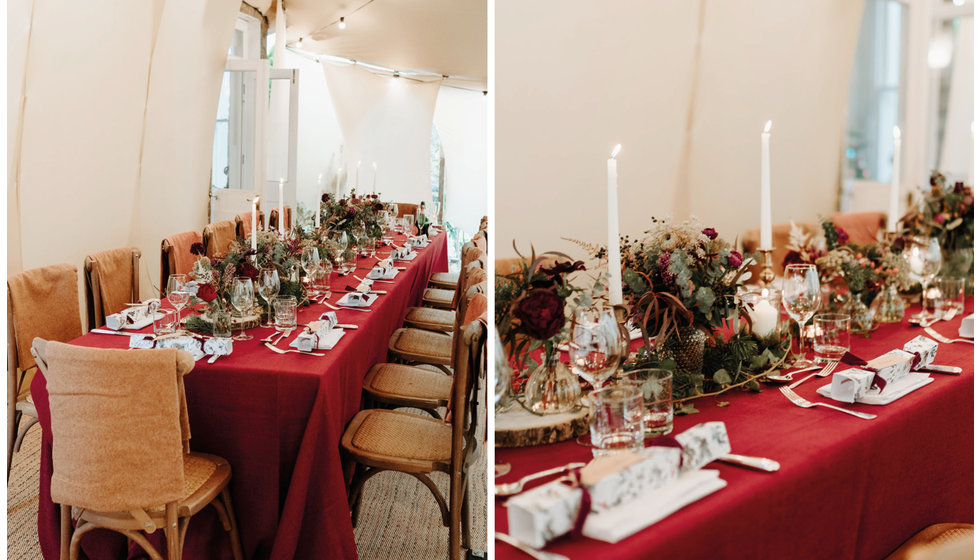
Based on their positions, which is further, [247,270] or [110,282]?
[110,282]

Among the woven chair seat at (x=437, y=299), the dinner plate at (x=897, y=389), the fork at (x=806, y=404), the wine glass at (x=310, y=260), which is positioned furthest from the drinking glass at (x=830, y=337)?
the woven chair seat at (x=437, y=299)

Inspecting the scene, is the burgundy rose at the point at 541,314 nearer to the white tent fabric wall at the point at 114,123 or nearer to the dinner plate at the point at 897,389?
the dinner plate at the point at 897,389

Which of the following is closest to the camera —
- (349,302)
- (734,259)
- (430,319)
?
(734,259)

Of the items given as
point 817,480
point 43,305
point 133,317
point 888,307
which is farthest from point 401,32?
point 888,307

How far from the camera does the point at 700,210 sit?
312 cm

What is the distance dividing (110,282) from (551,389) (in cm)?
183

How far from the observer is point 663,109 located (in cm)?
277

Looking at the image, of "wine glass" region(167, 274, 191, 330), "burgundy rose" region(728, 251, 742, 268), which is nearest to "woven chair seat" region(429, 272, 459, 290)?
"wine glass" region(167, 274, 191, 330)

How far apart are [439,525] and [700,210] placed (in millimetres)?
1823

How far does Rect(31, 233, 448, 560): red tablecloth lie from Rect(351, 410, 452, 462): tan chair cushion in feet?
0.46

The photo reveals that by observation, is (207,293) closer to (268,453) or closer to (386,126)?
(268,453)

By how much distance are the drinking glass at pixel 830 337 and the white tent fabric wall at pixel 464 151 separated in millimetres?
806

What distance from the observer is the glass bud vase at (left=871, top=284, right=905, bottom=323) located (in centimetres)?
194

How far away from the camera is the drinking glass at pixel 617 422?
933mm
